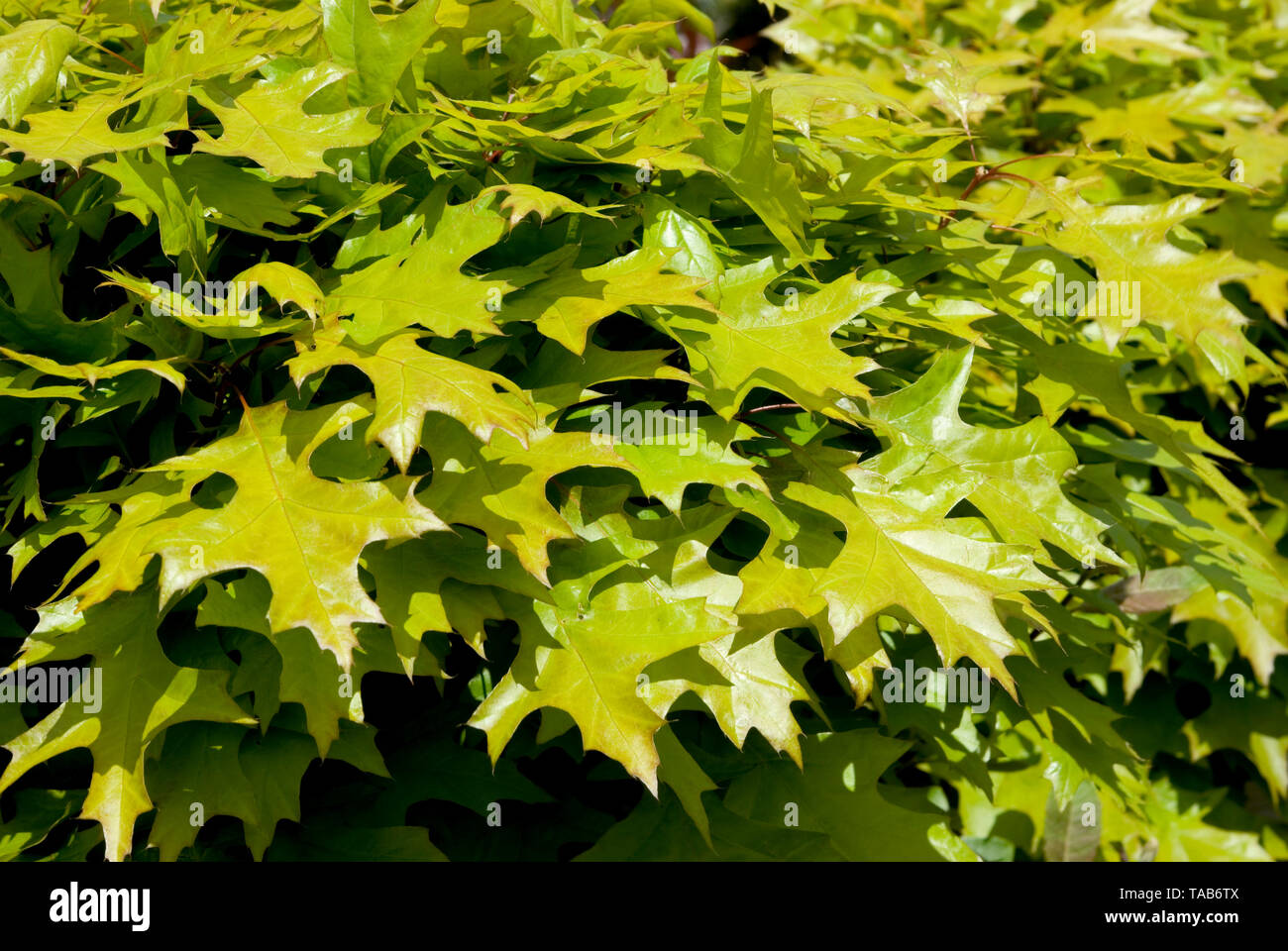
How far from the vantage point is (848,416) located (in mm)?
1515

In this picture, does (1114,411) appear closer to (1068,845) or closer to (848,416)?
(848,416)

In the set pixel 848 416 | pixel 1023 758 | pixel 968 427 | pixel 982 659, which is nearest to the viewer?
pixel 982 659

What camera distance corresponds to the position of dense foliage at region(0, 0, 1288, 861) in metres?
1.38

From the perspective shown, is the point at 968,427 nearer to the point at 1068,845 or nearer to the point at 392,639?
the point at 392,639

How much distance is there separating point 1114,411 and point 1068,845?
117 centimetres

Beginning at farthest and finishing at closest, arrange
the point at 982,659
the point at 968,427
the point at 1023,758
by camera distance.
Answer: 1. the point at 1023,758
2. the point at 968,427
3. the point at 982,659

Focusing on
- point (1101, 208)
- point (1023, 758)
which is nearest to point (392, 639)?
point (1101, 208)

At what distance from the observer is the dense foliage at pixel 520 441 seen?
1382 millimetres

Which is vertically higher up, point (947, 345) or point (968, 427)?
point (947, 345)

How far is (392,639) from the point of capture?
55.8 inches

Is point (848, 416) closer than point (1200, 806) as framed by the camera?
Yes

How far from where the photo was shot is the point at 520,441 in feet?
4.16

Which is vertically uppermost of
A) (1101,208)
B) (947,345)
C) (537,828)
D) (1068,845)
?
(1101,208)

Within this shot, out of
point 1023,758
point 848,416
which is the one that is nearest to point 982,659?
point 848,416
